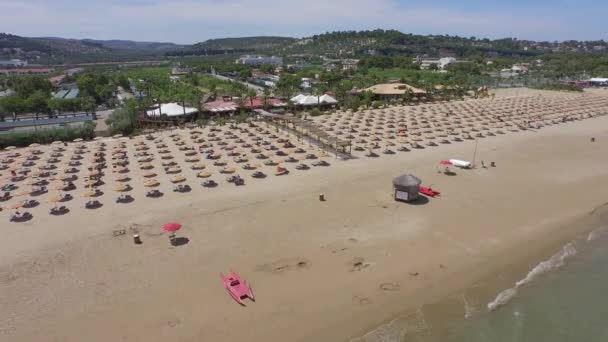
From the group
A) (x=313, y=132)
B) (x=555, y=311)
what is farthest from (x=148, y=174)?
(x=555, y=311)

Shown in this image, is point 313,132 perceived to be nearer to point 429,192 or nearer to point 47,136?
point 429,192

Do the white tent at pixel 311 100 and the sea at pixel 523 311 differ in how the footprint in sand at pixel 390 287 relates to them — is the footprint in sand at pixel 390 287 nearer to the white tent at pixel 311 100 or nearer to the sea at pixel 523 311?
the sea at pixel 523 311

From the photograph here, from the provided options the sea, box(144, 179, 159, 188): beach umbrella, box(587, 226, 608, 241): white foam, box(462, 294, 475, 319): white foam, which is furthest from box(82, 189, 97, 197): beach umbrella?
Result: box(587, 226, 608, 241): white foam

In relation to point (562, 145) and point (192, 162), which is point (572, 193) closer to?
point (562, 145)

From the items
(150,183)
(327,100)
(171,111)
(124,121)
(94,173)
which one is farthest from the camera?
(327,100)

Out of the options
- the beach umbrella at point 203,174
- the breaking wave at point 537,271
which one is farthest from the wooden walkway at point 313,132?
the breaking wave at point 537,271
